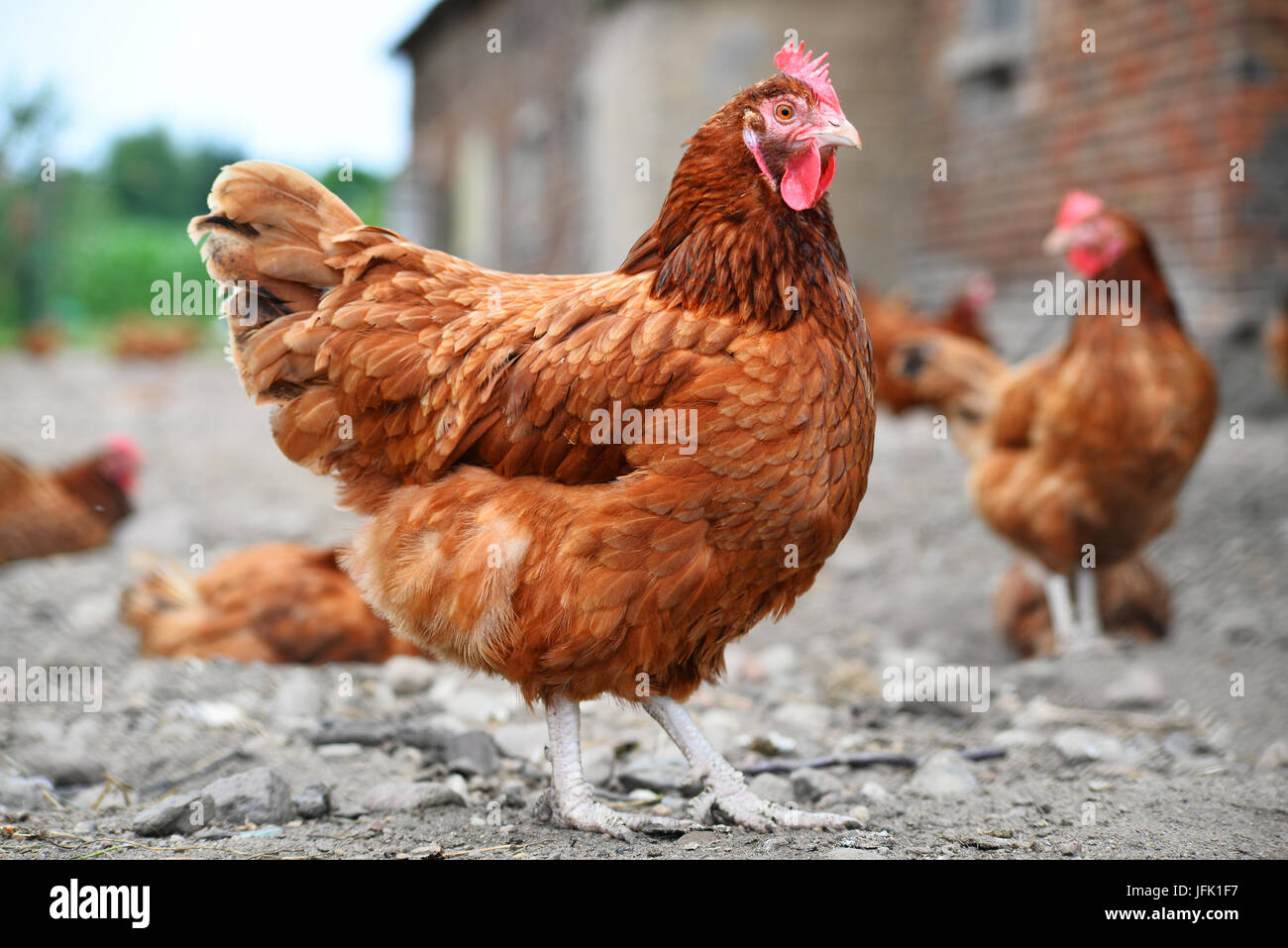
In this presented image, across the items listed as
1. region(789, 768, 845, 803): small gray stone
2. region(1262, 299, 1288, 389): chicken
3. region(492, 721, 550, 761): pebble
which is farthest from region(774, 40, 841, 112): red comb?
region(1262, 299, 1288, 389): chicken

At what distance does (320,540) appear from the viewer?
6.38 m

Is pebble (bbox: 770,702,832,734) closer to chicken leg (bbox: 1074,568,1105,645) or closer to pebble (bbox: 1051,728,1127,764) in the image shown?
pebble (bbox: 1051,728,1127,764)

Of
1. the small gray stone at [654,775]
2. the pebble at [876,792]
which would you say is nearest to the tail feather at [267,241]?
the small gray stone at [654,775]

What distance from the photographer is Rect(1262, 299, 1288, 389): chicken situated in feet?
21.2

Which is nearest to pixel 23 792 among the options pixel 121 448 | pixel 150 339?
pixel 121 448

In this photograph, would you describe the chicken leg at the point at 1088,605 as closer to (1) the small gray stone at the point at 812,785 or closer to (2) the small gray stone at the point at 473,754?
(1) the small gray stone at the point at 812,785

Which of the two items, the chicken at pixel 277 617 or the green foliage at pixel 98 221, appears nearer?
the chicken at pixel 277 617

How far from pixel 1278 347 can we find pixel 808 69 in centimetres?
539

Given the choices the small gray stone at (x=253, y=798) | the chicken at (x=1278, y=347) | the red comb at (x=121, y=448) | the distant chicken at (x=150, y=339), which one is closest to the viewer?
the small gray stone at (x=253, y=798)

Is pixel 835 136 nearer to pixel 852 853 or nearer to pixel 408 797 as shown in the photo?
pixel 852 853

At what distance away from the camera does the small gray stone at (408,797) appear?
2.85m

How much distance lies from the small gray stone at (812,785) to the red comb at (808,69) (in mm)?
1839

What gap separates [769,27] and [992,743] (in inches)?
321
